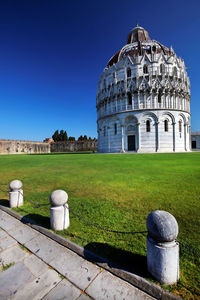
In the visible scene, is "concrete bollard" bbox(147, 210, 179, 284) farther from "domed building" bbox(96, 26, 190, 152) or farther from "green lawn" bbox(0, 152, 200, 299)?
"domed building" bbox(96, 26, 190, 152)

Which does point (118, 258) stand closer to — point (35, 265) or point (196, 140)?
point (35, 265)

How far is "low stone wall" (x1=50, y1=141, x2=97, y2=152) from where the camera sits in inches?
2380

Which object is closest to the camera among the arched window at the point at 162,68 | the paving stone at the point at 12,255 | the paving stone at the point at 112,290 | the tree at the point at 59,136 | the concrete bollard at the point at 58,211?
the paving stone at the point at 112,290

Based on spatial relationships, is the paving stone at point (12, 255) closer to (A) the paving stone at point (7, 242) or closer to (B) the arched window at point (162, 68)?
(A) the paving stone at point (7, 242)

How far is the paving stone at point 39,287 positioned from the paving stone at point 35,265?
0.09 metres

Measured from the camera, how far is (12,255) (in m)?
2.57

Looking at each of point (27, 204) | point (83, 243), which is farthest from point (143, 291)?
point (27, 204)

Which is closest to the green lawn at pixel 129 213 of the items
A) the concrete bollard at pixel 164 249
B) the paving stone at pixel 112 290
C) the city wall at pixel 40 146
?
the concrete bollard at pixel 164 249

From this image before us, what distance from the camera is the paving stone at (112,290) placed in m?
1.77

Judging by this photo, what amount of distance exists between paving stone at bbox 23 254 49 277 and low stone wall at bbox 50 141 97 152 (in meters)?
57.7

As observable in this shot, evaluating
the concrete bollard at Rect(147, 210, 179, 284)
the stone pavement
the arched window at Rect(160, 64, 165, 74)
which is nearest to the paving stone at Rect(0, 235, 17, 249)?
the stone pavement

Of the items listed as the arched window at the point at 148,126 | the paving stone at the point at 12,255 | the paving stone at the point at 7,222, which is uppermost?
the arched window at the point at 148,126

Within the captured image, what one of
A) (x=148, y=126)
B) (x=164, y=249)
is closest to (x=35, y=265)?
(x=164, y=249)

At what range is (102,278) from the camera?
2021mm
